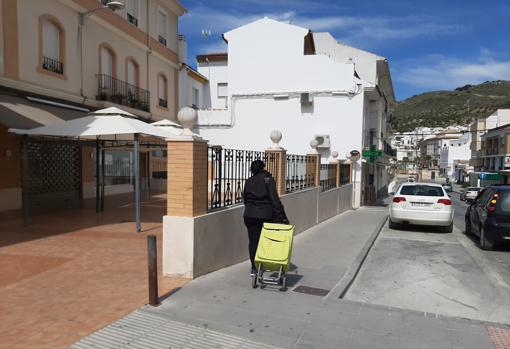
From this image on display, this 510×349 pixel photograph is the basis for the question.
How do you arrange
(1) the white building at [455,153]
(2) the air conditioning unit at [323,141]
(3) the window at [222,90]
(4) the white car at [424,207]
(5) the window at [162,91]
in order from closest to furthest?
1. (4) the white car at [424,207]
2. (2) the air conditioning unit at [323,141]
3. (5) the window at [162,91]
4. (3) the window at [222,90]
5. (1) the white building at [455,153]

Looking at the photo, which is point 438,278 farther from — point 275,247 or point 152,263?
point 152,263

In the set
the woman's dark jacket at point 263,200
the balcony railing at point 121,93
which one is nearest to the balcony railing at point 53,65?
the balcony railing at point 121,93

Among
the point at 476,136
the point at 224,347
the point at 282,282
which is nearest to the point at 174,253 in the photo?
the point at 282,282

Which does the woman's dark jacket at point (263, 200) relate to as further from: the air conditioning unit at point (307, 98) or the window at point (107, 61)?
the air conditioning unit at point (307, 98)

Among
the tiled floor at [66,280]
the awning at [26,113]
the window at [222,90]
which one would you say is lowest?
the tiled floor at [66,280]

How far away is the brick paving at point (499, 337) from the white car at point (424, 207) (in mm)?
7782

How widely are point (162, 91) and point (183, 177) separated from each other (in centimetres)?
1684

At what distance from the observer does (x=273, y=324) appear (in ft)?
14.1

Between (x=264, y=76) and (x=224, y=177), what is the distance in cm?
1550

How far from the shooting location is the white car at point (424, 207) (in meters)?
11.8

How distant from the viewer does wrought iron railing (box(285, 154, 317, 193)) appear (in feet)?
33.4

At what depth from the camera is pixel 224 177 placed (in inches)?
271

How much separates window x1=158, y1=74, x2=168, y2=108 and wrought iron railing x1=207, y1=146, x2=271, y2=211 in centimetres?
1467

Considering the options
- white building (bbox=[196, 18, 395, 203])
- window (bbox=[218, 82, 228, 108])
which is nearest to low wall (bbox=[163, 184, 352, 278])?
white building (bbox=[196, 18, 395, 203])
